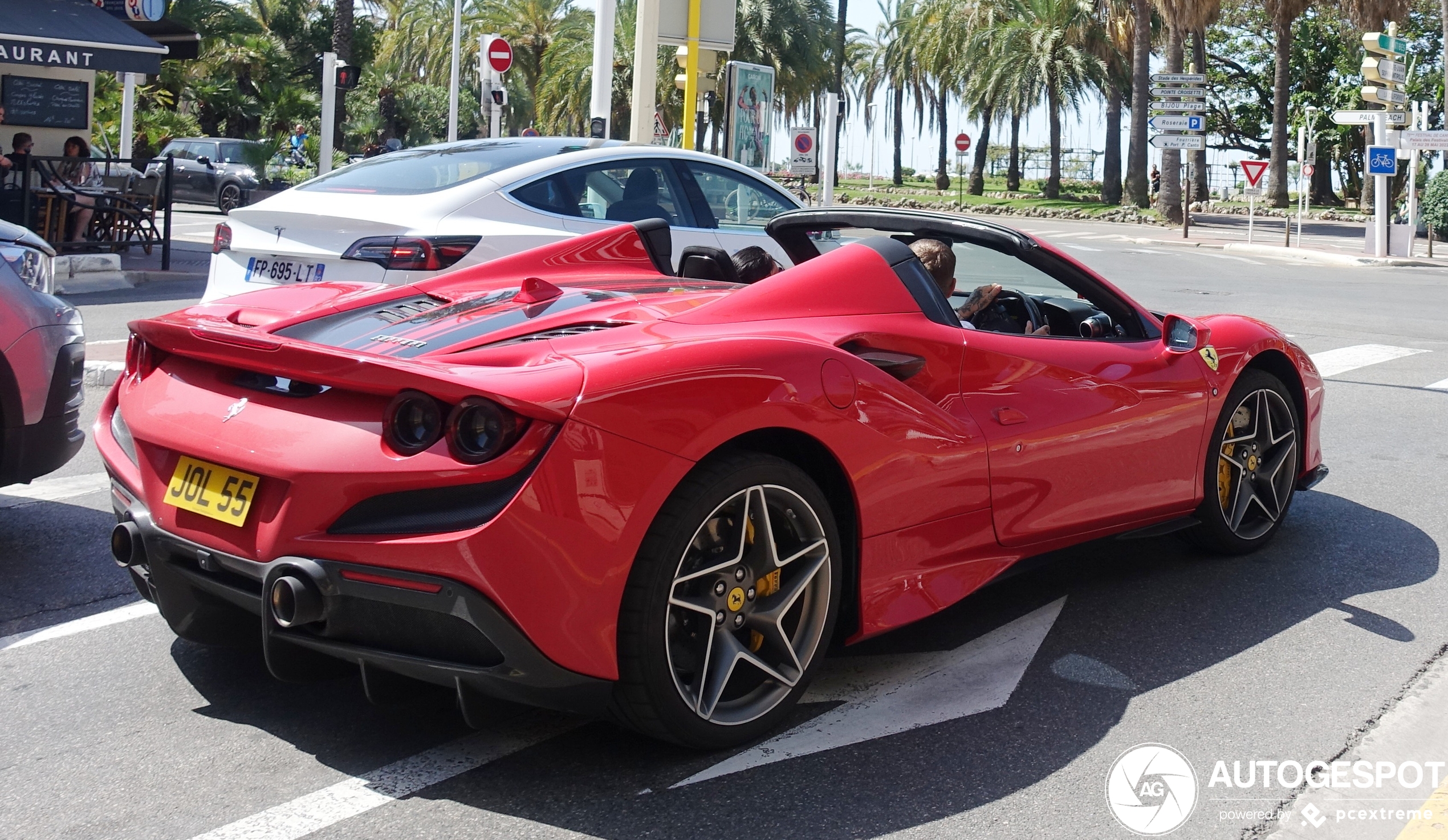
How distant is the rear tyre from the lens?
505 centimetres

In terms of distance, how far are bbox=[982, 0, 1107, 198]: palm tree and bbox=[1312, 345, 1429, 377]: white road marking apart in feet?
125

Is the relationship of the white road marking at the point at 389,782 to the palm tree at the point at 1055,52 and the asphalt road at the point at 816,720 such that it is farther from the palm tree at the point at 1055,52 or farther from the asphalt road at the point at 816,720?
the palm tree at the point at 1055,52

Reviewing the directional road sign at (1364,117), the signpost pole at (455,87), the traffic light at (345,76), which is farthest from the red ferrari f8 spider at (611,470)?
the directional road sign at (1364,117)

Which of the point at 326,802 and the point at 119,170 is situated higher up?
the point at 119,170

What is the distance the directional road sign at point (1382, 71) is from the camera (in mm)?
27250

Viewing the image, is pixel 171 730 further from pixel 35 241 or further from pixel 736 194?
pixel 736 194

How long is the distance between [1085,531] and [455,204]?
4.14m

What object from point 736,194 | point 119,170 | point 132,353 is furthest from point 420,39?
point 132,353

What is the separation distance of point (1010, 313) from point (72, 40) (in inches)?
633

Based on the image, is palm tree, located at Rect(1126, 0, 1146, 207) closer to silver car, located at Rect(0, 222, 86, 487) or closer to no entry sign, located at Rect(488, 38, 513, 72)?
no entry sign, located at Rect(488, 38, 513, 72)

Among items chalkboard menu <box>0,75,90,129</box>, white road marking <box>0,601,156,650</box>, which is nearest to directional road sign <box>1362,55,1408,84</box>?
chalkboard menu <box>0,75,90,129</box>

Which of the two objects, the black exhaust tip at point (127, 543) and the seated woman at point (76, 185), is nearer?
the black exhaust tip at point (127, 543)

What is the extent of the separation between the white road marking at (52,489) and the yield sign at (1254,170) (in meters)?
29.6

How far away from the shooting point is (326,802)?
3037 millimetres
